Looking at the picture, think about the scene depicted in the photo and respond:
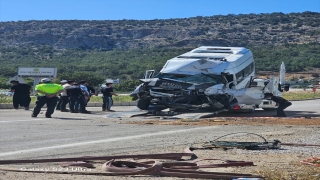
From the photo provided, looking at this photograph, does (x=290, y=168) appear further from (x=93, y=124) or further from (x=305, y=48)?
(x=305, y=48)

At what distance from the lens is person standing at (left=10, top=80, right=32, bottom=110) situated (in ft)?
76.6

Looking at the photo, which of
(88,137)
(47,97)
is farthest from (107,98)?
(88,137)

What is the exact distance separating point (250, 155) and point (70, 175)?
3067 millimetres

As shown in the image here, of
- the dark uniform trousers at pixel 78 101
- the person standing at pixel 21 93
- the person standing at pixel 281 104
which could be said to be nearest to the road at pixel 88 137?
the dark uniform trousers at pixel 78 101

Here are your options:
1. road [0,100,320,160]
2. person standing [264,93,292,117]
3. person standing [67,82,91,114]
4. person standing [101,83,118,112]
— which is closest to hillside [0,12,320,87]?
person standing [101,83,118,112]

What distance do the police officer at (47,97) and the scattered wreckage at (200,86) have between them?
2705 millimetres

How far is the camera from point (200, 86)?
1905 centimetres

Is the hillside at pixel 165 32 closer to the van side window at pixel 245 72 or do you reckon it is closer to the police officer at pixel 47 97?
the van side window at pixel 245 72

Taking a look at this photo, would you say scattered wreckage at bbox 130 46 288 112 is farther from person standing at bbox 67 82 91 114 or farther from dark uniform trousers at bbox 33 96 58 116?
dark uniform trousers at bbox 33 96 58 116

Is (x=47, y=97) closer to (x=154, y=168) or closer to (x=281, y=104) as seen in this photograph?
(x=281, y=104)

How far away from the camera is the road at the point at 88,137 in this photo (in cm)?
984

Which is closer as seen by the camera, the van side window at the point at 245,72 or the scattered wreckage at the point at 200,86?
the scattered wreckage at the point at 200,86

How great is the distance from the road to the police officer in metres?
1.86

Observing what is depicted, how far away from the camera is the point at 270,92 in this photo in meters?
22.6
